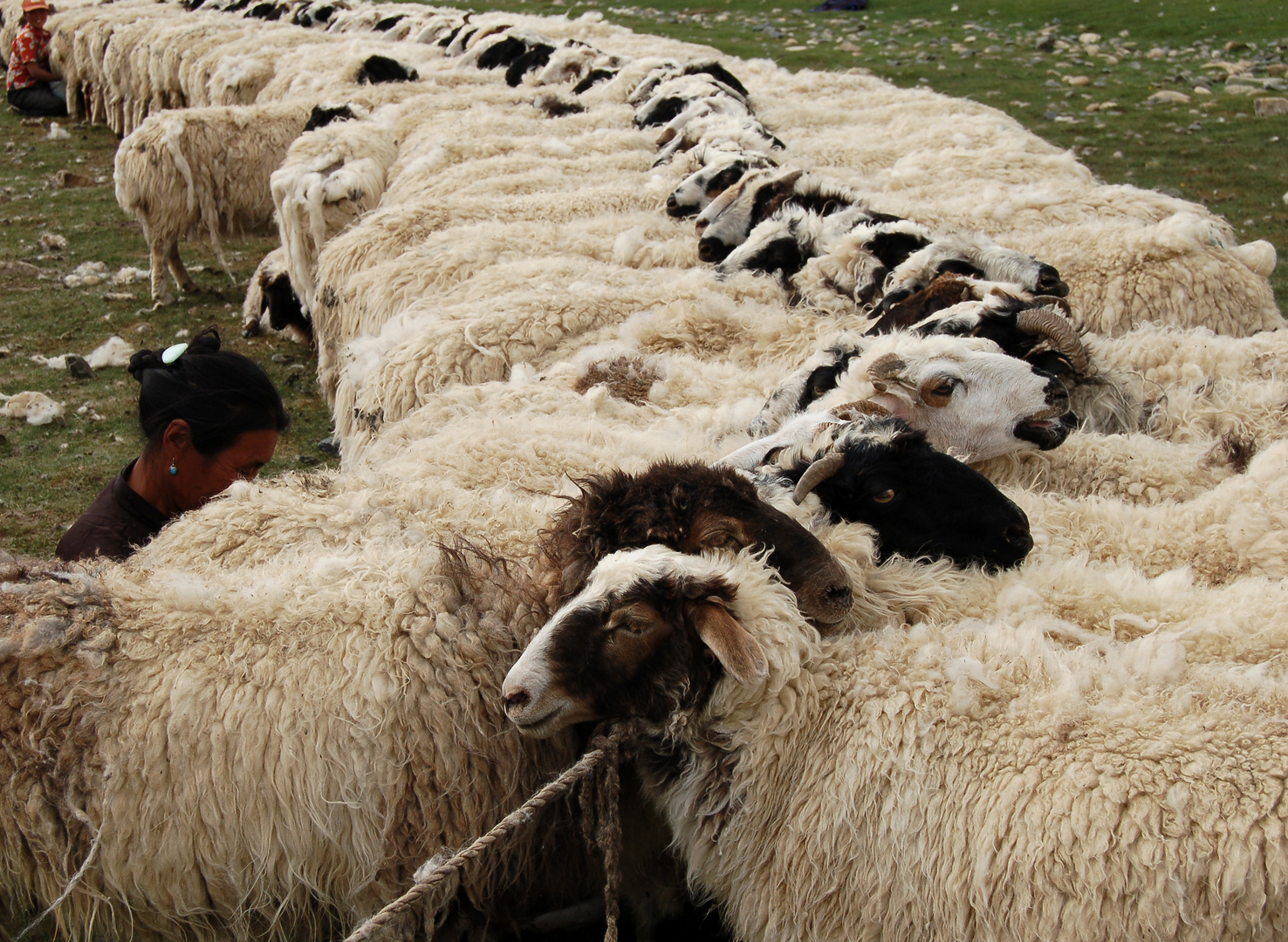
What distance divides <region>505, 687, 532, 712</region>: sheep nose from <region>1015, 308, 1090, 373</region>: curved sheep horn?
8.45 ft

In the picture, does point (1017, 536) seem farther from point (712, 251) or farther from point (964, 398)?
point (712, 251)

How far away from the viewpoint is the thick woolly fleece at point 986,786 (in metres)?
1.80

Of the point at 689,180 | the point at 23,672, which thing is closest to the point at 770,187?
the point at 689,180

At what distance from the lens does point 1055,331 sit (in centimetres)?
379

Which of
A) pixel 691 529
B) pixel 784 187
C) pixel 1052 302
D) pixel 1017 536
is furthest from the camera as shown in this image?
pixel 784 187

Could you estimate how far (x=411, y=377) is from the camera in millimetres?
4586

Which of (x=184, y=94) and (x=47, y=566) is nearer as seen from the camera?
(x=47, y=566)

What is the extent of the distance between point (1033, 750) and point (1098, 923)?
318 millimetres

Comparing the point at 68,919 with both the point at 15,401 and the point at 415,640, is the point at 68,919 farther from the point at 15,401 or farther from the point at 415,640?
the point at 15,401

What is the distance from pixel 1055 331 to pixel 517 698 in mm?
2600

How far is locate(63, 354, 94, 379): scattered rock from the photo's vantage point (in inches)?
280

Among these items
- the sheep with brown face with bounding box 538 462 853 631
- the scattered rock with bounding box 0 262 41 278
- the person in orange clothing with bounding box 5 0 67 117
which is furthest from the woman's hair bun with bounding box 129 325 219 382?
the person in orange clothing with bounding box 5 0 67 117

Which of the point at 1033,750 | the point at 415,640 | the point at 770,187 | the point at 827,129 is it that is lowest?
the point at 827,129

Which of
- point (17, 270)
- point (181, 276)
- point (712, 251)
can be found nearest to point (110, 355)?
point (181, 276)
